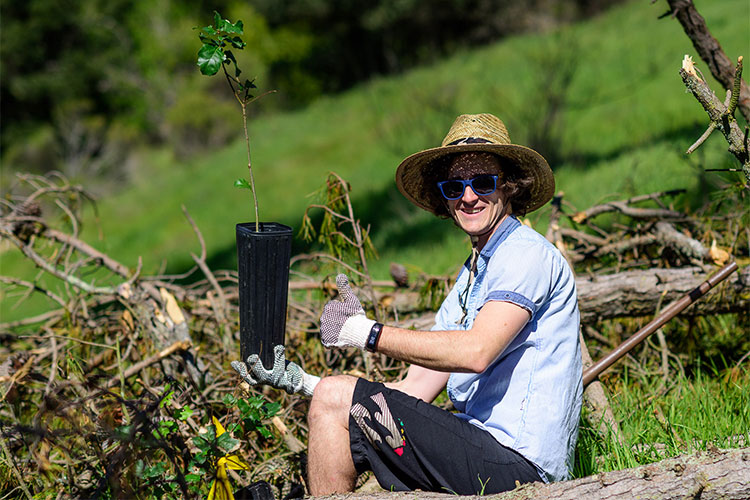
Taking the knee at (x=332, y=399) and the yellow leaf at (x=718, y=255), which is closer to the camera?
the knee at (x=332, y=399)

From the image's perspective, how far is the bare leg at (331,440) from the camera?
2412 millimetres

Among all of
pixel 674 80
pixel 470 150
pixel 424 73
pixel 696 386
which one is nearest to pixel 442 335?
pixel 470 150

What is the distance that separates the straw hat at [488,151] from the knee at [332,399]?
0.90m

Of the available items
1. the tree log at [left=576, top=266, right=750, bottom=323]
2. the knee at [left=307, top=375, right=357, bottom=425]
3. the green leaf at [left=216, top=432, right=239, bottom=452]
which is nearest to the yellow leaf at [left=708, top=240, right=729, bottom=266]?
the tree log at [left=576, top=266, right=750, bottom=323]

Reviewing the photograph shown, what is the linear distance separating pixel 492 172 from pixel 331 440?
3.71ft

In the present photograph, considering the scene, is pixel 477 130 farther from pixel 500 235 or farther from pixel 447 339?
pixel 447 339

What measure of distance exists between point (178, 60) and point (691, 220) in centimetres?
2848

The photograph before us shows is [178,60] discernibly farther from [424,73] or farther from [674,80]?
[674,80]

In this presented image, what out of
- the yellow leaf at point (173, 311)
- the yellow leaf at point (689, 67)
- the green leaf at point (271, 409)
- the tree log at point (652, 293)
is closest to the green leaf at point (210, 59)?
the green leaf at point (271, 409)

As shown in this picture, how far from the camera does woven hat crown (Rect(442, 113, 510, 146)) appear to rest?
8.26 ft

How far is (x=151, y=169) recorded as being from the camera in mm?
24625

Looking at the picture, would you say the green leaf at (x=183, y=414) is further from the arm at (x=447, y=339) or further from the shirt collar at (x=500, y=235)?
the shirt collar at (x=500, y=235)

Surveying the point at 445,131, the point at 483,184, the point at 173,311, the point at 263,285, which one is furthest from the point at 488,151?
the point at 445,131

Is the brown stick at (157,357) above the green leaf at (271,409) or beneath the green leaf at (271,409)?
above
